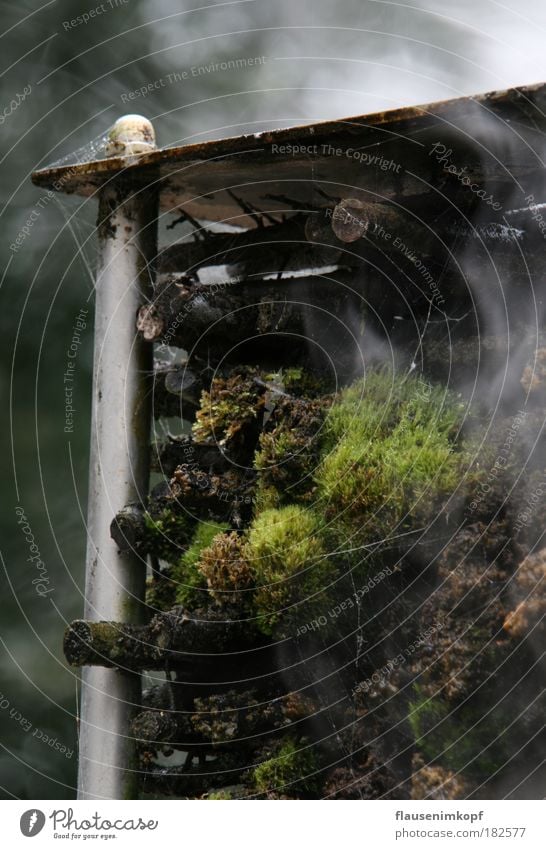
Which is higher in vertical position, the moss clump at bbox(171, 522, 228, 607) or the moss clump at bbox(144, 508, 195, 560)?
the moss clump at bbox(144, 508, 195, 560)

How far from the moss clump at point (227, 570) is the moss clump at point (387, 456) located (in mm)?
375

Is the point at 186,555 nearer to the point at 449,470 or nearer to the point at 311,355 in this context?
the point at 311,355

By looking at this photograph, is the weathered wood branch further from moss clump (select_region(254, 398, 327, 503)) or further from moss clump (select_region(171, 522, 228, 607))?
moss clump (select_region(254, 398, 327, 503))

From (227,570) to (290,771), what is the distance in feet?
2.28

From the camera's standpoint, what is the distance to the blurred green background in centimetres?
514

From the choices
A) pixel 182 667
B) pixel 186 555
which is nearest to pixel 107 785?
pixel 182 667

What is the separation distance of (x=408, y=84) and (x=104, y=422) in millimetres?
2036

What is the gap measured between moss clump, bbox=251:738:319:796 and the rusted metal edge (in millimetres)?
2065

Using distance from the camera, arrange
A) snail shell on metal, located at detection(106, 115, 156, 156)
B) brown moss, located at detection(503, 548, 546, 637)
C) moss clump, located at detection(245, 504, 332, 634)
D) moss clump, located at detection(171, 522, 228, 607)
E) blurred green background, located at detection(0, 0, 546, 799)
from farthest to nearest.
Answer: blurred green background, located at detection(0, 0, 546, 799) < snail shell on metal, located at detection(106, 115, 156, 156) < moss clump, located at detection(171, 522, 228, 607) < moss clump, located at detection(245, 504, 332, 634) < brown moss, located at detection(503, 548, 546, 637)

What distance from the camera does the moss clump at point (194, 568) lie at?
11.3ft

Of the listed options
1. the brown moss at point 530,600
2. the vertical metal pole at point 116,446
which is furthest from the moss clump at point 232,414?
the brown moss at point 530,600

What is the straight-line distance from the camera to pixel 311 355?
355 cm

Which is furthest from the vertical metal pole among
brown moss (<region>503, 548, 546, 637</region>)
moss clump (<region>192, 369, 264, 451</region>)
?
brown moss (<region>503, 548, 546, 637</region>)

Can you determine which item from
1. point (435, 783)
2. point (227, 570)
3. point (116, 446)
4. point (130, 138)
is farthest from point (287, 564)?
point (130, 138)
